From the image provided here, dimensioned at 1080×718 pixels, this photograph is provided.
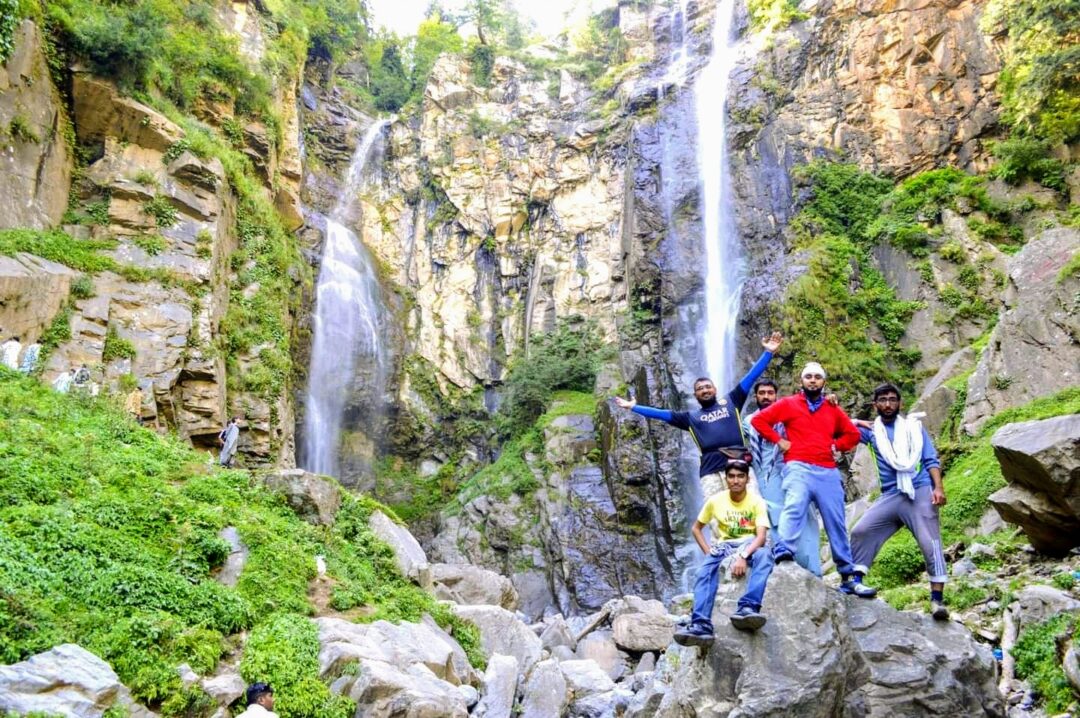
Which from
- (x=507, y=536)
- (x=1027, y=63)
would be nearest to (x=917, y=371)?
(x=1027, y=63)

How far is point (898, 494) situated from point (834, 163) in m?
20.7

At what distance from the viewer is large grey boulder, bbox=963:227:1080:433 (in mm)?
12297

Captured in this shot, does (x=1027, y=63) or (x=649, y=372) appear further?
(x=649, y=372)

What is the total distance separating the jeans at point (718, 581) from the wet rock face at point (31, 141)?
15.2m

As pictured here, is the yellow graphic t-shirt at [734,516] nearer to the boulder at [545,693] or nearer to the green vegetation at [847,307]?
the boulder at [545,693]

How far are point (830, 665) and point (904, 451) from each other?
→ 6.85 ft

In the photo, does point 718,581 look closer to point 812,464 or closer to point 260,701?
point 812,464

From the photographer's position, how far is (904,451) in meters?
6.05

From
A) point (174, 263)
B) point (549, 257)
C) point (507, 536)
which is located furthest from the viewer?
point (549, 257)

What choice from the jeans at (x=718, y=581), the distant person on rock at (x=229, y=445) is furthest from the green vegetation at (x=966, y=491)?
the distant person on rock at (x=229, y=445)

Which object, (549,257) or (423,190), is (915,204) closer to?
(549,257)

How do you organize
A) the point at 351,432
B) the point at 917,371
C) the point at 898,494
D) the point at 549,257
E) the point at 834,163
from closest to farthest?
the point at 898,494
the point at 917,371
the point at 834,163
the point at 351,432
the point at 549,257

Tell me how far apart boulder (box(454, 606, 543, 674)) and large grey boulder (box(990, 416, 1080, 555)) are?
6.86 m

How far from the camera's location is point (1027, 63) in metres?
19.2
